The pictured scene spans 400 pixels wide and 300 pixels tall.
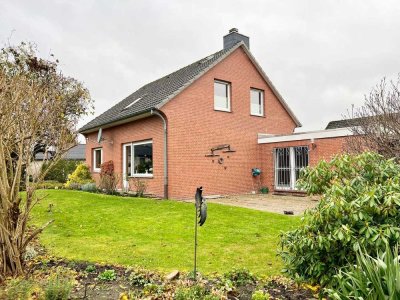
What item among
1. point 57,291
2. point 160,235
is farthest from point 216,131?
point 57,291

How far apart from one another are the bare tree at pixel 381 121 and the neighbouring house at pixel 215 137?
4023 millimetres

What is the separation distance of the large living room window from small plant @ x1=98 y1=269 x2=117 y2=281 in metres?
12.5

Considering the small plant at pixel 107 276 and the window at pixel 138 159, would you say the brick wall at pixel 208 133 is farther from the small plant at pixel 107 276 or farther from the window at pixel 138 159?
the small plant at pixel 107 276

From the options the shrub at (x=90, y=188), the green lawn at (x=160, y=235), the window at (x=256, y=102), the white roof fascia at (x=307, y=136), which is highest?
the window at (x=256, y=102)

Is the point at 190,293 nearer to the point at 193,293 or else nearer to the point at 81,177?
the point at 193,293

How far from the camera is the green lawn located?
5.44 meters

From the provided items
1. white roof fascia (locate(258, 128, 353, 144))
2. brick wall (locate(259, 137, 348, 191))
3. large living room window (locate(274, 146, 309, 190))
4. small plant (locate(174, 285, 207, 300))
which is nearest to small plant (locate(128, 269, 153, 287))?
small plant (locate(174, 285, 207, 300))

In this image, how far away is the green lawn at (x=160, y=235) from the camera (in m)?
Result: 5.44

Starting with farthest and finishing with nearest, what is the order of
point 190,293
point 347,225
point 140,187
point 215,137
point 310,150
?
1. point 215,137
2. point 310,150
3. point 140,187
4. point 347,225
5. point 190,293

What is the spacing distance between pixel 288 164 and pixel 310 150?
1695 mm

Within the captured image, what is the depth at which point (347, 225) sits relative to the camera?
352 centimetres

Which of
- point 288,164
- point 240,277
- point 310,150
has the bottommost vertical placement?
point 240,277

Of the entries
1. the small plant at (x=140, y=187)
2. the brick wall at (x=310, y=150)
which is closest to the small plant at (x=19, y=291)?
the brick wall at (x=310, y=150)

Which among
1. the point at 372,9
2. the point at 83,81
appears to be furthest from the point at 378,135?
the point at 83,81
